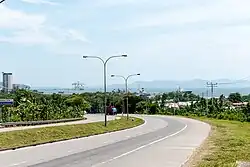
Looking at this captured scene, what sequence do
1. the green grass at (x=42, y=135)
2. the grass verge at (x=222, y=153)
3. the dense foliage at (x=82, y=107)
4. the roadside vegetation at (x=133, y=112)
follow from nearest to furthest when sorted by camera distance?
the grass verge at (x=222, y=153) → the roadside vegetation at (x=133, y=112) → the green grass at (x=42, y=135) → the dense foliage at (x=82, y=107)

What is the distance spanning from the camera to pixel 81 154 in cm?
2600

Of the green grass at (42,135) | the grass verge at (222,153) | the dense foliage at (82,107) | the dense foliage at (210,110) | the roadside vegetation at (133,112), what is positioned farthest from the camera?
the dense foliage at (210,110)

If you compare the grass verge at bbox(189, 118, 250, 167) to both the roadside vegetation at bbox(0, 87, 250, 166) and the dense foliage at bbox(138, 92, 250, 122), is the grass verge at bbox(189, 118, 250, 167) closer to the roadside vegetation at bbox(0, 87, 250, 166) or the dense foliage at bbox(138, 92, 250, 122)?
the roadside vegetation at bbox(0, 87, 250, 166)

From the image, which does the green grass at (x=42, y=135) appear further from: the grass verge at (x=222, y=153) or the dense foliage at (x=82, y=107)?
the grass verge at (x=222, y=153)

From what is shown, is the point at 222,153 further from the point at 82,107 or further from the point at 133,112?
the point at 133,112

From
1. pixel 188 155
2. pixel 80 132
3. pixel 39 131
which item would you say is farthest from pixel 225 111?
pixel 188 155

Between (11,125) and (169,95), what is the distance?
445 ft

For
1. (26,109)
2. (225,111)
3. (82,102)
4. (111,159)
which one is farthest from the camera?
(82,102)

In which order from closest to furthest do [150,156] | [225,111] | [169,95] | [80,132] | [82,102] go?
1. [150,156]
2. [80,132]
3. [225,111]
4. [82,102]
5. [169,95]

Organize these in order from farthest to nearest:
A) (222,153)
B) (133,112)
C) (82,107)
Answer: (133,112) < (82,107) < (222,153)

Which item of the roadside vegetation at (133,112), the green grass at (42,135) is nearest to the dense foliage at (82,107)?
the roadside vegetation at (133,112)

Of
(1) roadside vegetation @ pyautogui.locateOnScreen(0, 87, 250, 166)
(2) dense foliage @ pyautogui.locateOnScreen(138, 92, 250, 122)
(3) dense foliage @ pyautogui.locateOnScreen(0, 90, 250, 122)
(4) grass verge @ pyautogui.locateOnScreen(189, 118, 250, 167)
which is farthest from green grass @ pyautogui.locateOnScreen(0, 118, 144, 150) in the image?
(2) dense foliage @ pyautogui.locateOnScreen(138, 92, 250, 122)

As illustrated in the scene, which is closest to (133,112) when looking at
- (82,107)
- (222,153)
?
(82,107)

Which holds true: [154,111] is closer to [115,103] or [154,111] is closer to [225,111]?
[115,103]
